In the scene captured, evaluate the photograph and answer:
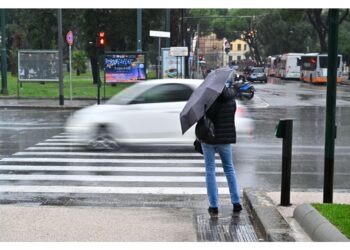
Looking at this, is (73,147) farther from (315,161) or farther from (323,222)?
(323,222)

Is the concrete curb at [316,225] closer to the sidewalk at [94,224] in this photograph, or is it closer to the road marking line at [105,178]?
the sidewalk at [94,224]

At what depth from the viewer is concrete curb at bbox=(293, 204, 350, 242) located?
4762mm

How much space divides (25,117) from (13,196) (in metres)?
12.9

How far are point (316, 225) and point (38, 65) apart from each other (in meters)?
24.3

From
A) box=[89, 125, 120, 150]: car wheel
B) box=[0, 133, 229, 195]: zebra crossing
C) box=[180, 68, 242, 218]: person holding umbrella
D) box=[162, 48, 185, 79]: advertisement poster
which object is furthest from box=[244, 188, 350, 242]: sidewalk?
box=[162, 48, 185, 79]: advertisement poster

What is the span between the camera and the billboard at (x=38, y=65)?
27594mm

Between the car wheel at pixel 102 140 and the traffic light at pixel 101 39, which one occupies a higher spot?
the traffic light at pixel 101 39

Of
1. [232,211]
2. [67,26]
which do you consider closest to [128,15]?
[67,26]

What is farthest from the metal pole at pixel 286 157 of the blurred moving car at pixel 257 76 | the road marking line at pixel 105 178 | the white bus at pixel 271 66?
the white bus at pixel 271 66

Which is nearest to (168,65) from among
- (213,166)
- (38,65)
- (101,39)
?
(101,39)

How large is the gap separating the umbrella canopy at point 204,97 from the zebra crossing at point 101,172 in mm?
2003

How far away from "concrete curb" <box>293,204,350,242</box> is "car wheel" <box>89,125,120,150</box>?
666cm
